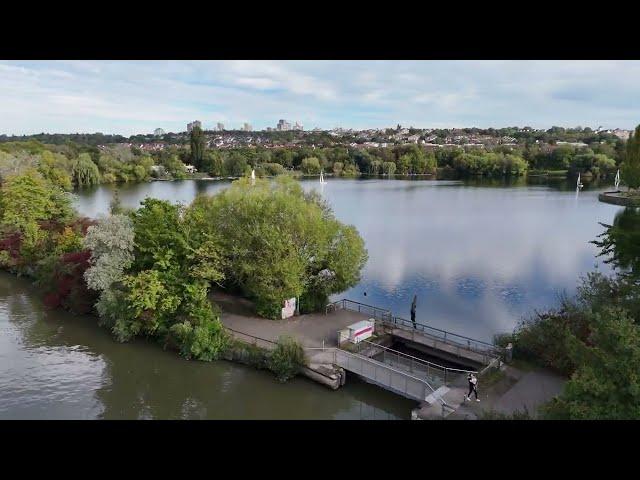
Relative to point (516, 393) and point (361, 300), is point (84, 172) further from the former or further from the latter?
point (516, 393)

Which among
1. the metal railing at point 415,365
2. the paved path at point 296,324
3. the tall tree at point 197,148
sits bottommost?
the metal railing at point 415,365

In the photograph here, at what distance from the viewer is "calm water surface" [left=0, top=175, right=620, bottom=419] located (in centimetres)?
1483

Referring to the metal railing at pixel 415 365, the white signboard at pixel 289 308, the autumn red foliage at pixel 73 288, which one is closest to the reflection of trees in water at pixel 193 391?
the metal railing at pixel 415 365

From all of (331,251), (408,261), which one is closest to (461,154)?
(408,261)

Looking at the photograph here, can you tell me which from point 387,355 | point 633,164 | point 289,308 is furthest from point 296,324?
point 633,164

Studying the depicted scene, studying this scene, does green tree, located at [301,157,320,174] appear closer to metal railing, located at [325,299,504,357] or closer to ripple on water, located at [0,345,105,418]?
metal railing, located at [325,299,504,357]

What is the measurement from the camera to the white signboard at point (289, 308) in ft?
62.3

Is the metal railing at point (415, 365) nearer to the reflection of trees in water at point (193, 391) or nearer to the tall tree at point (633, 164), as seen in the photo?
the reflection of trees in water at point (193, 391)

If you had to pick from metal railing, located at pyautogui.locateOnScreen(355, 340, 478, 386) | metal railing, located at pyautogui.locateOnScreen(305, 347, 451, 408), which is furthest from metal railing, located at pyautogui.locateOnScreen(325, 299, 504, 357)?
metal railing, located at pyautogui.locateOnScreen(305, 347, 451, 408)

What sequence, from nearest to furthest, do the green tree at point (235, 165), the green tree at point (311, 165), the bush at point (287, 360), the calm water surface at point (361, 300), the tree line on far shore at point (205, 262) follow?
1. the calm water surface at point (361, 300)
2. the bush at point (287, 360)
3. the tree line on far shore at point (205, 262)
4. the green tree at point (235, 165)
5. the green tree at point (311, 165)

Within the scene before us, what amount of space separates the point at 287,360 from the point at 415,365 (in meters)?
4.40

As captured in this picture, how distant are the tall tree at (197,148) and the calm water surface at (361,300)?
167 feet

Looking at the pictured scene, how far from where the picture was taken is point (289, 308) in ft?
62.9

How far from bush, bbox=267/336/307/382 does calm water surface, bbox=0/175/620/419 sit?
35cm
